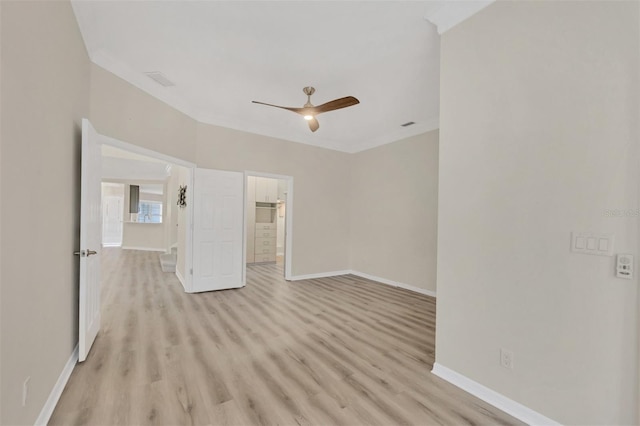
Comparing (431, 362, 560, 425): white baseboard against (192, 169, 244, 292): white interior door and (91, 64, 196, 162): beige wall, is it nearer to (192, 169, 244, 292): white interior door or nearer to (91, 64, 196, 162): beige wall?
(192, 169, 244, 292): white interior door

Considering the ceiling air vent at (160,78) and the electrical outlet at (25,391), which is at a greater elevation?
the ceiling air vent at (160,78)

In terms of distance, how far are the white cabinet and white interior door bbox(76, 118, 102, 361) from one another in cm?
500

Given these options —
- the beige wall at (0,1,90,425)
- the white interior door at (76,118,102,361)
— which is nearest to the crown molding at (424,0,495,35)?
the beige wall at (0,1,90,425)

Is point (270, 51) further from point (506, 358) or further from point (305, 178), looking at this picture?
point (506, 358)

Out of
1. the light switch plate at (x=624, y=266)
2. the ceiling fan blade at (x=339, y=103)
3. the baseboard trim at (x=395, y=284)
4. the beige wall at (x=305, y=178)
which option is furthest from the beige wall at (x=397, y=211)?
the light switch plate at (x=624, y=266)

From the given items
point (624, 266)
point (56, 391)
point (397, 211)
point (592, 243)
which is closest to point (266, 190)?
point (397, 211)

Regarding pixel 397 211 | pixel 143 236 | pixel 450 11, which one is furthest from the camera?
pixel 143 236

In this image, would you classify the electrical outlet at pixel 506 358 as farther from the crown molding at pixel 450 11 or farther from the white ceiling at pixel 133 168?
the white ceiling at pixel 133 168

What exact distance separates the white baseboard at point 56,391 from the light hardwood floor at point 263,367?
0.05 metres

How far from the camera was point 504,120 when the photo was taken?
1.88 meters

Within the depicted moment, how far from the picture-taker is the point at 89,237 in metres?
2.34

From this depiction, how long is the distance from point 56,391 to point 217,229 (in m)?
2.92

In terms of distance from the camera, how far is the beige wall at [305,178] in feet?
15.4

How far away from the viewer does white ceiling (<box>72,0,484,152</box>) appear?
7.44 ft
